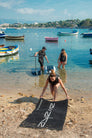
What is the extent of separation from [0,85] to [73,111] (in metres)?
5.63

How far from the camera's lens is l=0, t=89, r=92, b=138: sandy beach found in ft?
14.1

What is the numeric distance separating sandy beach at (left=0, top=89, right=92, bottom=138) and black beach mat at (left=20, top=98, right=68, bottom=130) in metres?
0.17

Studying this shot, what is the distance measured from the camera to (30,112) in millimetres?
5547

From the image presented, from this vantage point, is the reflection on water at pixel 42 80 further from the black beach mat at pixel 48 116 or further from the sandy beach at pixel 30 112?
the black beach mat at pixel 48 116

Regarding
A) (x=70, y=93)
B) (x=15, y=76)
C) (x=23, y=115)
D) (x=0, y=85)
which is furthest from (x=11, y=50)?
(x=23, y=115)

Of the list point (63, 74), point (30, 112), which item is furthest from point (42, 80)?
point (30, 112)

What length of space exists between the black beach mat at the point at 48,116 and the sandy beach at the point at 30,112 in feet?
0.55

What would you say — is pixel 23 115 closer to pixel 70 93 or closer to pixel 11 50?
pixel 70 93

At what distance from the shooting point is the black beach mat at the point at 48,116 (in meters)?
4.70

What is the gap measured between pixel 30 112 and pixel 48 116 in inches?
30.4

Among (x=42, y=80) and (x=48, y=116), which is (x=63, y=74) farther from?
(x=48, y=116)

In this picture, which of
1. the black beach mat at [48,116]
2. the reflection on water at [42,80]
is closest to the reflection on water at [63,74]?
the reflection on water at [42,80]

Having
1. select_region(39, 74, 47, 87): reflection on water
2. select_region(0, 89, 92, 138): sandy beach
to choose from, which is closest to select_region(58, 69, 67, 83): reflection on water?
select_region(39, 74, 47, 87): reflection on water

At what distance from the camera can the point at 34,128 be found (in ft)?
15.0
